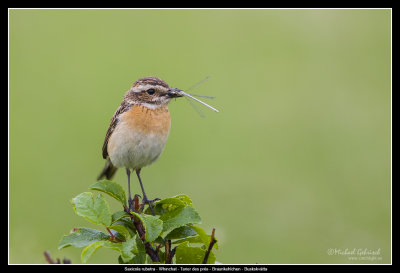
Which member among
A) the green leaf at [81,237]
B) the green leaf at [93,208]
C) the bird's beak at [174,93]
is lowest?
the green leaf at [81,237]

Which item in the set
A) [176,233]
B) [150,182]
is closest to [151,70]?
[150,182]

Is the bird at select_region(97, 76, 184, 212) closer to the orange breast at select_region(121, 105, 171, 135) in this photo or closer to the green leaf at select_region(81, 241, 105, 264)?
the orange breast at select_region(121, 105, 171, 135)

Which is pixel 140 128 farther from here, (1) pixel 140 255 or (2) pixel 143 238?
(1) pixel 140 255

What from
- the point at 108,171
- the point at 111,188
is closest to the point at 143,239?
the point at 111,188

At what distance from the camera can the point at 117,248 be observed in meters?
2.79

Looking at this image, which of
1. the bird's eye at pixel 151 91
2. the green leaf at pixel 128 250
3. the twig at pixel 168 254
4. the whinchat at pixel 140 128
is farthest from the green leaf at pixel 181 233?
the bird's eye at pixel 151 91

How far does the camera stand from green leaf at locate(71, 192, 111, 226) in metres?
3.08

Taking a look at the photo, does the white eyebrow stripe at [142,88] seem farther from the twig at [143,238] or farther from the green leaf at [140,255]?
the green leaf at [140,255]

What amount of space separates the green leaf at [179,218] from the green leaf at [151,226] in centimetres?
15

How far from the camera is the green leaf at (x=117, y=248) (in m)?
2.75

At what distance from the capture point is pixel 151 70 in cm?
935

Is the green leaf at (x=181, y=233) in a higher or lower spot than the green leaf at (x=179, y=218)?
lower

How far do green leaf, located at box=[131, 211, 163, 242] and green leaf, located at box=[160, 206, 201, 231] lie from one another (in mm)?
155

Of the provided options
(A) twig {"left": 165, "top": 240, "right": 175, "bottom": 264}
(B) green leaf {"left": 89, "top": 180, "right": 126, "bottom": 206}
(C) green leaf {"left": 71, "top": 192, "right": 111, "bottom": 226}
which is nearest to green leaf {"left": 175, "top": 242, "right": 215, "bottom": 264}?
(A) twig {"left": 165, "top": 240, "right": 175, "bottom": 264}
